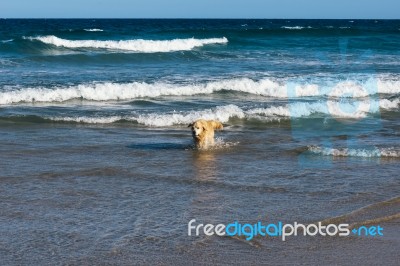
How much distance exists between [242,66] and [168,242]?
1942 centimetres

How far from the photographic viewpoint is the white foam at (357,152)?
977 centimetres

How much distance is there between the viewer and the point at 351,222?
6418 mm

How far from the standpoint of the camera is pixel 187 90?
57.7 feet

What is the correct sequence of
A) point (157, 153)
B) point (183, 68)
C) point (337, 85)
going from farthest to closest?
point (183, 68) < point (337, 85) < point (157, 153)

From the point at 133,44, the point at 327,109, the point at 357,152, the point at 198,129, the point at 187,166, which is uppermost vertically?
the point at 133,44

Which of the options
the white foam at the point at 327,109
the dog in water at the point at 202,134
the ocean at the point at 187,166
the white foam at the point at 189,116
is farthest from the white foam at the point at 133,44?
the dog in water at the point at 202,134

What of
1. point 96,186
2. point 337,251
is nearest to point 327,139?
point 96,186

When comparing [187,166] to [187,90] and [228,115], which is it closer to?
[228,115]

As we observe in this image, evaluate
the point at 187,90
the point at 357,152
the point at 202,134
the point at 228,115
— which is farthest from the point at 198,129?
the point at 187,90

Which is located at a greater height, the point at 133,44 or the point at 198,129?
the point at 133,44

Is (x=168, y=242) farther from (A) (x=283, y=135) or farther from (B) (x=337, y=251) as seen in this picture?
(A) (x=283, y=135)

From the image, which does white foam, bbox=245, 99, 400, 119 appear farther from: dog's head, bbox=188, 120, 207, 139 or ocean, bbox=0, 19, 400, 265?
dog's head, bbox=188, 120, 207, 139

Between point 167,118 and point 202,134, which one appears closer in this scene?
point 202,134

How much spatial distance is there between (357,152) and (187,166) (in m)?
2.62
